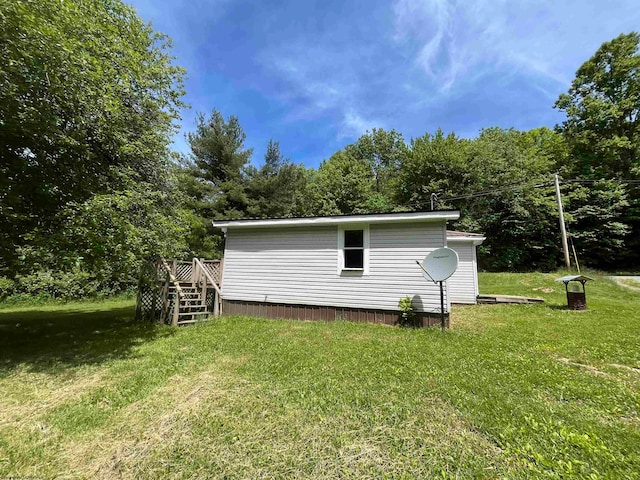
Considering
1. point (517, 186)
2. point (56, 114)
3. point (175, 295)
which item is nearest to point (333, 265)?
point (175, 295)

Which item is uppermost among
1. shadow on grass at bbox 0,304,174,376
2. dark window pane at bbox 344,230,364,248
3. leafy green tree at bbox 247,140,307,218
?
leafy green tree at bbox 247,140,307,218

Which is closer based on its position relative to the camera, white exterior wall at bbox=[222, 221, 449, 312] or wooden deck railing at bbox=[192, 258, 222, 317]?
white exterior wall at bbox=[222, 221, 449, 312]

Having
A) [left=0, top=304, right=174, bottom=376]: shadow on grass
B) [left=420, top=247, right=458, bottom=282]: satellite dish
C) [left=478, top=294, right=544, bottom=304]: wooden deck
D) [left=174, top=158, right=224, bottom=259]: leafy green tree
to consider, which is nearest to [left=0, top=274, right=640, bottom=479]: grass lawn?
[left=0, top=304, right=174, bottom=376]: shadow on grass

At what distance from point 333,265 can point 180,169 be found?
29.5 feet

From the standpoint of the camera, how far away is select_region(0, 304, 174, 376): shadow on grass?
457 centimetres

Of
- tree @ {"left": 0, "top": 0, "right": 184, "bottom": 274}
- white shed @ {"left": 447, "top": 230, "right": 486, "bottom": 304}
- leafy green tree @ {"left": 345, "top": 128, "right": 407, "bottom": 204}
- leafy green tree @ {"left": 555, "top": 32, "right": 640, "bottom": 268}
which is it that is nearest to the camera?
tree @ {"left": 0, "top": 0, "right": 184, "bottom": 274}

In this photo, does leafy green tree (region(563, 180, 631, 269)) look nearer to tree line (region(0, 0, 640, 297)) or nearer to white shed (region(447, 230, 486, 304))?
tree line (region(0, 0, 640, 297))

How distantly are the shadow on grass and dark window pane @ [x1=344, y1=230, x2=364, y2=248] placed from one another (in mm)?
4867

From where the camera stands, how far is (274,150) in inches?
738

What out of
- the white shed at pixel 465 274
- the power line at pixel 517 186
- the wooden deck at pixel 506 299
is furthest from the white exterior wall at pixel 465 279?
the power line at pixel 517 186

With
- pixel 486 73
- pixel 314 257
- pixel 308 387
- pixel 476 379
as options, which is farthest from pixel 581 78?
pixel 308 387

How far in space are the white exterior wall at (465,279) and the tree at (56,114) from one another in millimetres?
10568

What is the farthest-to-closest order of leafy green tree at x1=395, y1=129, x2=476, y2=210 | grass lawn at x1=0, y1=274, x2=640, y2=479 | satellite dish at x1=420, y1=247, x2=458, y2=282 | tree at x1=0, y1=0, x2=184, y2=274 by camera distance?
leafy green tree at x1=395, y1=129, x2=476, y2=210 < satellite dish at x1=420, y1=247, x2=458, y2=282 < tree at x1=0, y1=0, x2=184, y2=274 < grass lawn at x1=0, y1=274, x2=640, y2=479

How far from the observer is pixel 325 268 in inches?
288
